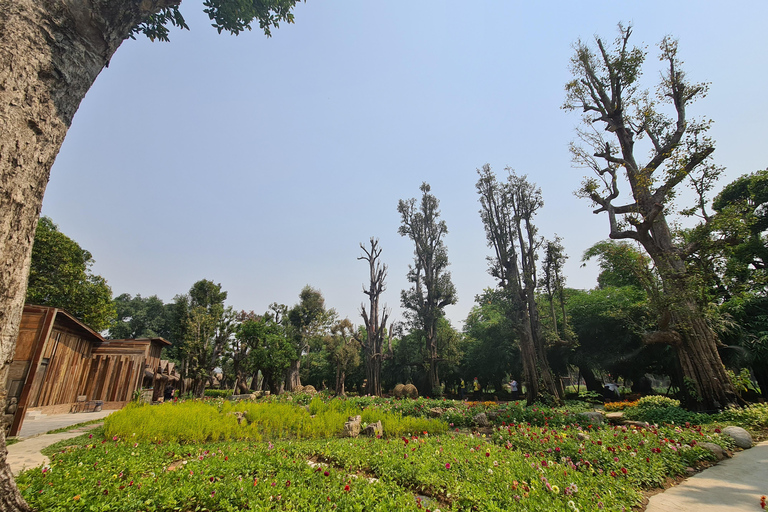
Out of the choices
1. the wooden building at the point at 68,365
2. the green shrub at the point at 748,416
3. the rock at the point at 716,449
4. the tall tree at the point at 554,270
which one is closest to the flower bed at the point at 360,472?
the rock at the point at 716,449

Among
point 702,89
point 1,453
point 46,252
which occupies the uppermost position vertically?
point 702,89

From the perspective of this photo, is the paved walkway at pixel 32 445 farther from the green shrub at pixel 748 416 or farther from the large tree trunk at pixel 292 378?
the large tree trunk at pixel 292 378

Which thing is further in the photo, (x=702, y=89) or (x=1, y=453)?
(x=702, y=89)

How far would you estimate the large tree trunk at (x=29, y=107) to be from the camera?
2.33 m

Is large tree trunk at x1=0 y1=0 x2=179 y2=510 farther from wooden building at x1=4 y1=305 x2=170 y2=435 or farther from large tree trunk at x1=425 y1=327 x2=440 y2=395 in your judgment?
large tree trunk at x1=425 y1=327 x2=440 y2=395

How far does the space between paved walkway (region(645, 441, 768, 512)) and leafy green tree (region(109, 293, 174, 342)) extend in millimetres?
43258

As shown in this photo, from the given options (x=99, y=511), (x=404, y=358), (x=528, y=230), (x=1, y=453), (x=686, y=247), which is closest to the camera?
(x=1, y=453)

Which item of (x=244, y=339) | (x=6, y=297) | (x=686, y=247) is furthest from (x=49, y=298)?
(x=686, y=247)

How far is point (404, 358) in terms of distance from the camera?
84.2 feet

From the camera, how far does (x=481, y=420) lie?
8.77 m

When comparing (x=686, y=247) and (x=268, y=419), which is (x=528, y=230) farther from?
(x=268, y=419)

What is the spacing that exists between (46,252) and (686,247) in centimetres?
2752

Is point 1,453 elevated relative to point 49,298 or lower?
lower

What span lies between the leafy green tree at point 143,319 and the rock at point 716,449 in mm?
43316
